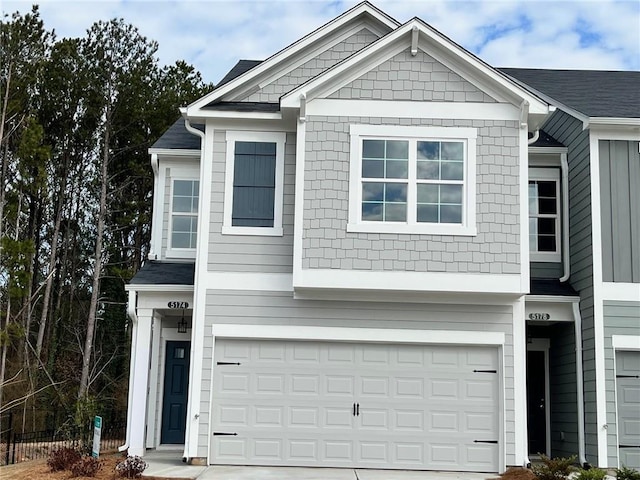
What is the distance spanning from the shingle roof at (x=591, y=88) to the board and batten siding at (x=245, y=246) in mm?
5812

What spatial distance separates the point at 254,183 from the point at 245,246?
109 cm

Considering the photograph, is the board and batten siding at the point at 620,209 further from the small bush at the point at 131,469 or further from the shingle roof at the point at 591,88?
the small bush at the point at 131,469

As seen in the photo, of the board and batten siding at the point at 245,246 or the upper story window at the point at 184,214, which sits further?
the upper story window at the point at 184,214

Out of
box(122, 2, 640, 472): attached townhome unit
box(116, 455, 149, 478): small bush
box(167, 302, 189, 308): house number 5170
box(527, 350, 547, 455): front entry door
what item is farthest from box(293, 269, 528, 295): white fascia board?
box(527, 350, 547, 455): front entry door

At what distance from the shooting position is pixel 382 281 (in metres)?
12.2

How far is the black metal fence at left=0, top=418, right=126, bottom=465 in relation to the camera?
44.9 feet

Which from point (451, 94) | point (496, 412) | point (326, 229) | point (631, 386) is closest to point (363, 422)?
point (496, 412)

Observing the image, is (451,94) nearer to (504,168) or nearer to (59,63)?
(504,168)

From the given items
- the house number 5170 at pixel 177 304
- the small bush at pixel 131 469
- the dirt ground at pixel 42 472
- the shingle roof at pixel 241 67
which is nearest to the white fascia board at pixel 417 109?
the house number 5170 at pixel 177 304

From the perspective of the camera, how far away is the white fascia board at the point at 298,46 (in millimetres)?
13227

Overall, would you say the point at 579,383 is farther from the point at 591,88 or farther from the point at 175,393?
the point at 175,393

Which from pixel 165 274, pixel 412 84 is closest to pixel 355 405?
pixel 165 274

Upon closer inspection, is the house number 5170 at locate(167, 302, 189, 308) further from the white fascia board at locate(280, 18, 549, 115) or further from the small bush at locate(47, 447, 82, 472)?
the white fascia board at locate(280, 18, 549, 115)

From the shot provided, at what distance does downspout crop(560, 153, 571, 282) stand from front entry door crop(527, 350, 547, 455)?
6.69ft
